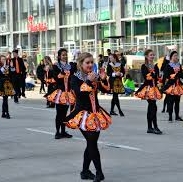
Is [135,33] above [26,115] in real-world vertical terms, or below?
above

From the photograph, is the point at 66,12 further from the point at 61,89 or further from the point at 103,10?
the point at 61,89

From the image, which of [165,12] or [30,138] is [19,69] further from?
[165,12]

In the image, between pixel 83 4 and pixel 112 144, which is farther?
pixel 83 4

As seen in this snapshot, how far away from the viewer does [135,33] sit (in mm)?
38031

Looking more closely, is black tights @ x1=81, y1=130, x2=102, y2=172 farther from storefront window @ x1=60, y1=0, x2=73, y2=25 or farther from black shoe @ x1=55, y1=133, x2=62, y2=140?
storefront window @ x1=60, y1=0, x2=73, y2=25

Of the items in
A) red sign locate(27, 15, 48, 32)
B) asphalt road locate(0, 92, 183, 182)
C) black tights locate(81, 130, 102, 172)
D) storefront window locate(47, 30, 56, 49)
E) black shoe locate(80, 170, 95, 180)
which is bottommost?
asphalt road locate(0, 92, 183, 182)

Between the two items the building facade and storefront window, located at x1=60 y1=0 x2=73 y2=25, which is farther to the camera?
storefront window, located at x1=60 y1=0 x2=73 y2=25

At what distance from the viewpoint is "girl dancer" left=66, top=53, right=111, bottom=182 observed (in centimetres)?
814

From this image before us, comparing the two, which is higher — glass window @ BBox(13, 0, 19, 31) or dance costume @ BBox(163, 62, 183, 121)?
glass window @ BBox(13, 0, 19, 31)

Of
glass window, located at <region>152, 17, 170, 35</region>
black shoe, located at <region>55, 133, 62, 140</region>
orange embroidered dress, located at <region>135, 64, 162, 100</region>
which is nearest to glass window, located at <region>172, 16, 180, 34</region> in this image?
glass window, located at <region>152, 17, 170, 35</region>

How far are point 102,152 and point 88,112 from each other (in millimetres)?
2555

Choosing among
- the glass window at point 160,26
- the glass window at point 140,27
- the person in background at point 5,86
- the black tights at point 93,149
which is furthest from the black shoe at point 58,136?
the glass window at point 140,27

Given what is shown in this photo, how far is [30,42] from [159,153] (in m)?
40.7

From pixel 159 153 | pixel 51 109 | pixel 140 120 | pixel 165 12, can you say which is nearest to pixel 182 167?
pixel 159 153
